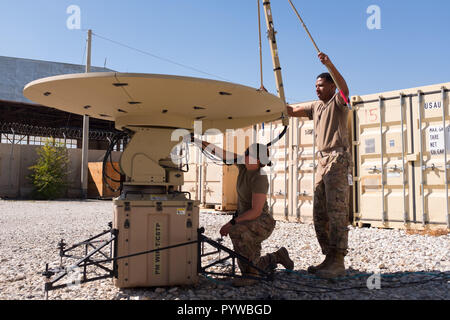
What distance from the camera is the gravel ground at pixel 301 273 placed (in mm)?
2830

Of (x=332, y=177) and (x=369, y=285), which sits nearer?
(x=369, y=285)

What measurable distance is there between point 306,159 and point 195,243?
4783 mm

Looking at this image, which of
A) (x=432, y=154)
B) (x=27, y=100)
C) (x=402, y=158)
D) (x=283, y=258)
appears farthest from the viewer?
(x=27, y=100)

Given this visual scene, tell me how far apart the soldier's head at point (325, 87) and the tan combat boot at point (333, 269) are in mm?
1472

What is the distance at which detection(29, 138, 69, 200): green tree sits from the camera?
16141 millimetres

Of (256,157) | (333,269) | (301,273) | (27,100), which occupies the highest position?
(27,100)

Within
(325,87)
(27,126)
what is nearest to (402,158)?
(325,87)

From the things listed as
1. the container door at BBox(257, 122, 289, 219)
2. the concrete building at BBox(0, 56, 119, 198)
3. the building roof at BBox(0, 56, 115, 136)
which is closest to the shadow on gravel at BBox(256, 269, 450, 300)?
the container door at BBox(257, 122, 289, 219)

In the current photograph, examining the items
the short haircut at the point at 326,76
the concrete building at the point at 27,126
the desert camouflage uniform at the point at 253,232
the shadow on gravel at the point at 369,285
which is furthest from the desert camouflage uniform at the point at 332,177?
the concrete building at the point at 27,126

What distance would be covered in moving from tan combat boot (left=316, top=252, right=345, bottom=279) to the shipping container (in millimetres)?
3500

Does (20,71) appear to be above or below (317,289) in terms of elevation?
above

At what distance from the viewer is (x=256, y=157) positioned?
10.3 feet

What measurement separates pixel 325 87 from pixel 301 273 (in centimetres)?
178

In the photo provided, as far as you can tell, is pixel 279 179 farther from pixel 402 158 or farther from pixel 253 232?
pixel 253 232
